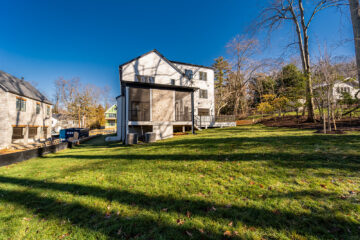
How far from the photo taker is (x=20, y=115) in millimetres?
16094

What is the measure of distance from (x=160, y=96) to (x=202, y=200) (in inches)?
387

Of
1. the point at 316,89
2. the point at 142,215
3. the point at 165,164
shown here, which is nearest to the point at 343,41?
the point at 316,89

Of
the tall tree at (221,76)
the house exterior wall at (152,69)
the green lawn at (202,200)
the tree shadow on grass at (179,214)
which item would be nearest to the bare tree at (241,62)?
the tall tree at (221,76)

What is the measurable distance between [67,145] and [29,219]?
10883mm

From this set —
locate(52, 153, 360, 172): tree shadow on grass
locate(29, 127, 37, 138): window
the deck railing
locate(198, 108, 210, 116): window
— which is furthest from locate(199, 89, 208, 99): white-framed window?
locate(29, 127, 37, 138): window

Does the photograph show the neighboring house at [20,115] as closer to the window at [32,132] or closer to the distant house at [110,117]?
the window at [32,132]

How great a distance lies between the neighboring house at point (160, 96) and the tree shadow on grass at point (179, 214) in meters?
8.07

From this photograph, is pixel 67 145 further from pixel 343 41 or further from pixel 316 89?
pixel 343 41

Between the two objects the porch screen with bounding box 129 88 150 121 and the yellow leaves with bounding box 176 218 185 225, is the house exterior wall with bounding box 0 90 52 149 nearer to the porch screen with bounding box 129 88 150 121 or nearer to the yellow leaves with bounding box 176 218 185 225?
the porch screen with bounding box 129 88 150 121

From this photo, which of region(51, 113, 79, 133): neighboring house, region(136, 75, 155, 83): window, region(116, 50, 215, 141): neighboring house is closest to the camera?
region(116, 50, 215, 141): neighboring house

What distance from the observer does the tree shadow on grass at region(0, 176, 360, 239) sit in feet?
6.23

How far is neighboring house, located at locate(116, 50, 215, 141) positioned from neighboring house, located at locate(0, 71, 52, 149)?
1032cm

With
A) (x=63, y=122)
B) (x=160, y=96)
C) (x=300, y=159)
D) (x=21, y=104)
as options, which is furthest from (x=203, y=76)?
(x=63, y=122)

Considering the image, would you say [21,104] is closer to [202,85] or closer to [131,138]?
[131,138]
